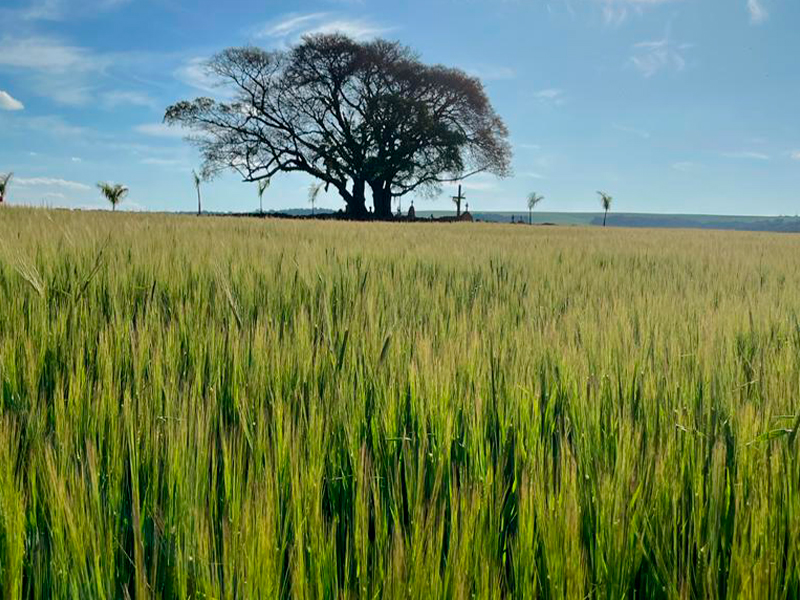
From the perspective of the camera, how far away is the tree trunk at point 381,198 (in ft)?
101

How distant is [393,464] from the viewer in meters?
0.86

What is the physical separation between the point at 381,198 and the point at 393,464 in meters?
30.6

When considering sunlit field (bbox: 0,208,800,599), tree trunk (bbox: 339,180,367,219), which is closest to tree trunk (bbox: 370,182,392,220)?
tree trunk (bbox: 339,180,367,219)

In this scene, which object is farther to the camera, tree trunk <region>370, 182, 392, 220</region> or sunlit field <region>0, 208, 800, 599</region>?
tree trunk <region>370, 182, 392, 220</region>

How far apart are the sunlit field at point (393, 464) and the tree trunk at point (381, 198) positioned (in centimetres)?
2955

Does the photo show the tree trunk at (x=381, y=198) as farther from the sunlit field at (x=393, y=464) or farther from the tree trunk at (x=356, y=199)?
the sunlit field at (x=393, y=464)

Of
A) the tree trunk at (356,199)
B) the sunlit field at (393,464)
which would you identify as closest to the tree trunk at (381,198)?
the tree trunk at (356,199)

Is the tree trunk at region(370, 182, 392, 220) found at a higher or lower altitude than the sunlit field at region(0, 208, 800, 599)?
higher

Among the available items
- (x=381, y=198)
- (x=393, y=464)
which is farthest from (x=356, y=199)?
(x=393, y=464)

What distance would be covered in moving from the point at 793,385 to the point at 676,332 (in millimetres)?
537

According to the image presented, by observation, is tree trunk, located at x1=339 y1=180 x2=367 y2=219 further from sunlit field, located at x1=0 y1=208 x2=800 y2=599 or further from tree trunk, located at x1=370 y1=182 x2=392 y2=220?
sunlit field, located at x1=0 y1=208 x2=800 y2=599

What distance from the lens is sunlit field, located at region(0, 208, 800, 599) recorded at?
59cm

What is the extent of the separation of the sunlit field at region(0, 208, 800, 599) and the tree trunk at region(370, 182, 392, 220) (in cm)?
2955

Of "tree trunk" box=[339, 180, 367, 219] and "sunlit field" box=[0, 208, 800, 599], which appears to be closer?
"sunlit field" box=[0, 208, 800, 599]
